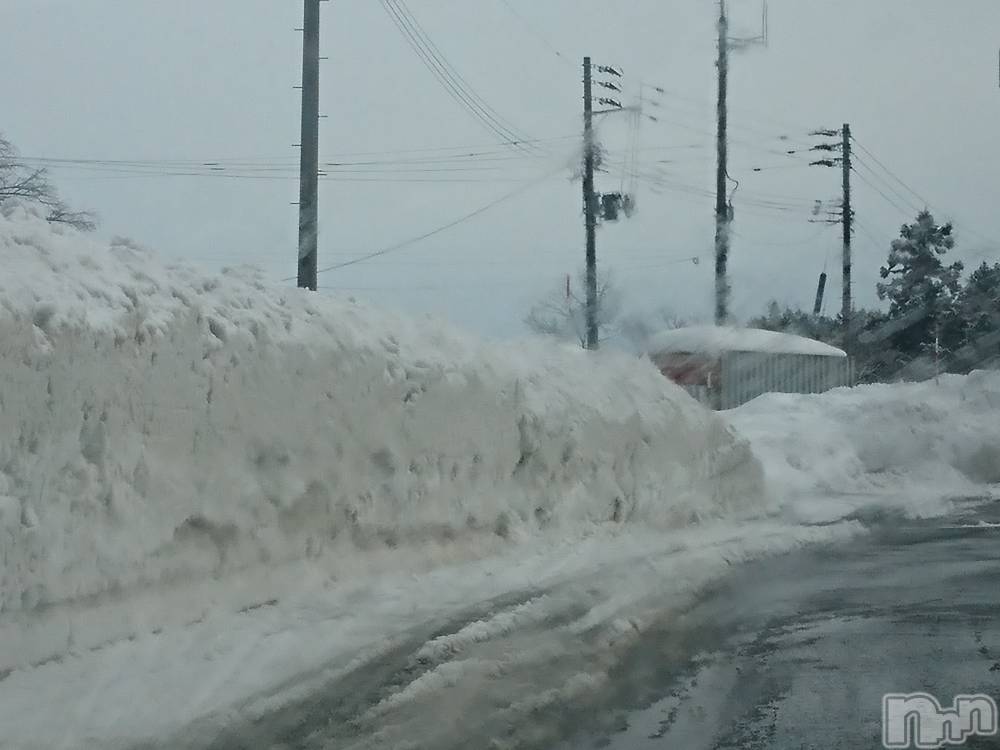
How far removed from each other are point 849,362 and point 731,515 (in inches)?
1085

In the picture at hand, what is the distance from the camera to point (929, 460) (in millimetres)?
21234

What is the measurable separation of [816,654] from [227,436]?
152 inches

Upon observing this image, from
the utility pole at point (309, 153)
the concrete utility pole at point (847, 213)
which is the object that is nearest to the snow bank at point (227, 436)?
the utility pole at point (309, 153)

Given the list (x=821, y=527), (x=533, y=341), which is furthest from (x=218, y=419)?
(x=821, y=527)

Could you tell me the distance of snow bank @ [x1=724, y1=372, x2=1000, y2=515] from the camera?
760 inches

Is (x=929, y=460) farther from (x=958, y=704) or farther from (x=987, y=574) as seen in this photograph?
(x=958, y=704)

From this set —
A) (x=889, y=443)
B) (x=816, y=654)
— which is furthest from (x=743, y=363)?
(x=816, y=654)

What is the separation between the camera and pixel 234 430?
7961 mm

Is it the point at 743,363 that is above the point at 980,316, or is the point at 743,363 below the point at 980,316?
below

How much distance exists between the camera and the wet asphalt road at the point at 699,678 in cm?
550

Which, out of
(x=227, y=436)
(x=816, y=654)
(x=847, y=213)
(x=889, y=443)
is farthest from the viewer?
(x=847, y=213)

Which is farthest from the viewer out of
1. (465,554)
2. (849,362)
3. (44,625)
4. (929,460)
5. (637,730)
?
(849,362)

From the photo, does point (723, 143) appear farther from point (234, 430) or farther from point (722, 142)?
point (234, 430)

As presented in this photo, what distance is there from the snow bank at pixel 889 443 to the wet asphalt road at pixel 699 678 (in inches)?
347
